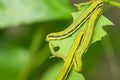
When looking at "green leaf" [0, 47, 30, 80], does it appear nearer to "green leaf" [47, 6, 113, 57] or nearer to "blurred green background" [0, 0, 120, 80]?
"blurred green background" [0, 0, 120, 80]

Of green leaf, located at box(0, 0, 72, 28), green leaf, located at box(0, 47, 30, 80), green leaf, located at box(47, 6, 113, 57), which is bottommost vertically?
green leaf, located at box(0, 47, 30, 80)

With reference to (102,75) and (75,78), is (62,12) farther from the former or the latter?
(102,75)

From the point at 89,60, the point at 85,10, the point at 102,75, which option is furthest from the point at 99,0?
the point at 102,75

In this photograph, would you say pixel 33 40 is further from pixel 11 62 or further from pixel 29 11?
pixel 29 11

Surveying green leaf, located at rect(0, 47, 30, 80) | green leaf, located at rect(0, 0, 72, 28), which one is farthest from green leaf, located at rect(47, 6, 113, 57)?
green leaf, located at rect(0, 47, 30, 80)

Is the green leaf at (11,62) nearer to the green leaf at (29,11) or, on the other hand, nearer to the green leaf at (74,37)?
the green leaf at (29,11)

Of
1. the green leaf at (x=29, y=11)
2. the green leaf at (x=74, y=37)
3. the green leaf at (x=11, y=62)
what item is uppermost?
the green leaf at (x=29, y=11)

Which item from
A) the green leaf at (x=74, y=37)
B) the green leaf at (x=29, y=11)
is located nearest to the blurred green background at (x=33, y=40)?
the green leaf at (x=29, y=11)

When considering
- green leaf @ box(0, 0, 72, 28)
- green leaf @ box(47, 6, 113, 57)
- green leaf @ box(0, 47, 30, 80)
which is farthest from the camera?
green leaf @ box(0, 47, 30, 80)

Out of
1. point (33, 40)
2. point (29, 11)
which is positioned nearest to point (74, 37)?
point (29, 11)
